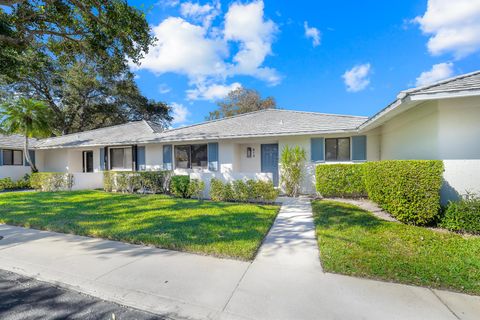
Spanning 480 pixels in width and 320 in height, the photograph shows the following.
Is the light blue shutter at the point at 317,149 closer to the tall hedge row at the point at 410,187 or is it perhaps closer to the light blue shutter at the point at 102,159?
the tall hedge row at the point at 410,187

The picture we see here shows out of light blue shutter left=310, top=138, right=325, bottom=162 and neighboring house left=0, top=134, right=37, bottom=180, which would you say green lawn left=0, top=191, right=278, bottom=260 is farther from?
neighboring house left=0, top=134, right=37, bottom=180

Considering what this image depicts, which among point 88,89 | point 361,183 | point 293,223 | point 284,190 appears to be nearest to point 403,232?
point 293,223

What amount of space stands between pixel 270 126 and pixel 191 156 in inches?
190

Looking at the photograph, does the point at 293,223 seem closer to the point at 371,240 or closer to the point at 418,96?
the point at 371,240

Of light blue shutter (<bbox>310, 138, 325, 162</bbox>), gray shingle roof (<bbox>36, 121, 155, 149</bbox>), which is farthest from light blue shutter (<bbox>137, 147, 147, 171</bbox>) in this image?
light blue shutter (<bbox>310, 138, 325, 162</bbox>)

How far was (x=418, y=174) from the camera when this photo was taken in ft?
17.5

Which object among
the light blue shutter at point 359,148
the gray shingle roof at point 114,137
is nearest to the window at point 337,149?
the light blue shutter at point 359,148

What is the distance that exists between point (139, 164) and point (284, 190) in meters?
9.10

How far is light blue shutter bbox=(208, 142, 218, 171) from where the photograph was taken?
12086 mm

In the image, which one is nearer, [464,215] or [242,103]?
[464,215]

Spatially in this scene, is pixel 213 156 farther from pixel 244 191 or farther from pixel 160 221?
pixel 160 221

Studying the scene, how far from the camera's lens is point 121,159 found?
15.1 m

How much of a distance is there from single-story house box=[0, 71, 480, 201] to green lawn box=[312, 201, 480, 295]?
1.63 meters

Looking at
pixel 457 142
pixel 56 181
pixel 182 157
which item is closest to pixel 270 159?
pixel 182 157
